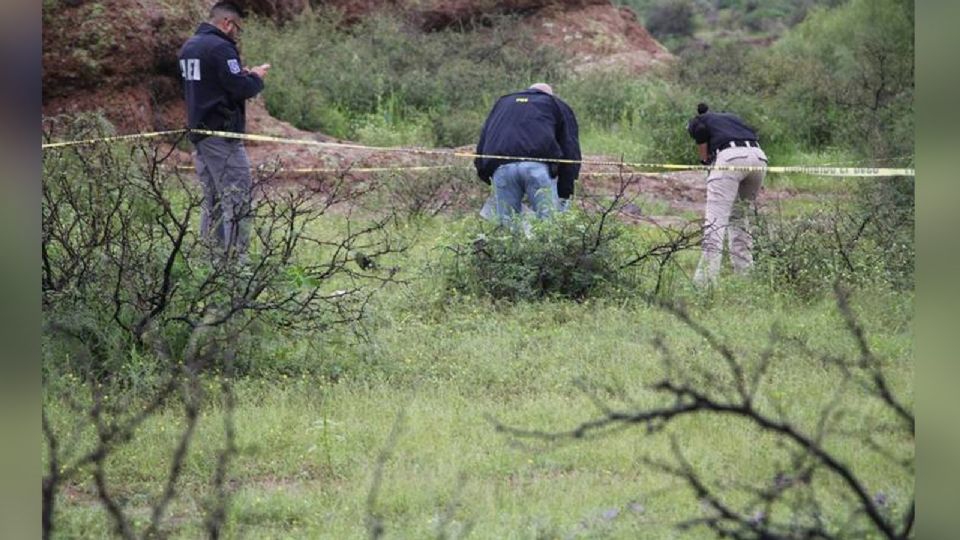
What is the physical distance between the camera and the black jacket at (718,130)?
1047 centimetres

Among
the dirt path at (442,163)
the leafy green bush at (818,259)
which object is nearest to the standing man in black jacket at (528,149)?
the leafy green bush at (818,259)

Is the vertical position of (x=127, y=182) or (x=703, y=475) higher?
(x=127, y=182)

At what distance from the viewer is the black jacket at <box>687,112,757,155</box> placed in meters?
10.5

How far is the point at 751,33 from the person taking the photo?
45.6m

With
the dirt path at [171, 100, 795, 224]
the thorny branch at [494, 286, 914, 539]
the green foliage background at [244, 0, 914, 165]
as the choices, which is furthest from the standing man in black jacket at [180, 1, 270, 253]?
the green foliage background at [244, 0, 914, 165]

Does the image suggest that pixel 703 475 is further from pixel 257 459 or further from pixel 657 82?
pixel 657 82

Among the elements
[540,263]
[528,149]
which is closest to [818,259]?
[540,263]

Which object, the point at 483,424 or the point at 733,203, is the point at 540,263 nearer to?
the point at 733,203

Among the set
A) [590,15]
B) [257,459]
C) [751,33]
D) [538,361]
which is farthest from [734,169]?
[751,33]

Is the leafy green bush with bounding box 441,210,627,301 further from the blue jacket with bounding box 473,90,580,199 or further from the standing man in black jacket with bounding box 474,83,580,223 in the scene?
the blue jacket with bounding box 473,90,580,199

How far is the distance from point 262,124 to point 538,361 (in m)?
9.04

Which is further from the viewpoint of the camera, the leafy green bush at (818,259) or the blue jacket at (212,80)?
the blue jacket at (212,80)

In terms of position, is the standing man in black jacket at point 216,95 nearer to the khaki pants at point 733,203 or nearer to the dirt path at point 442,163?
the khaki pants at point 733,203

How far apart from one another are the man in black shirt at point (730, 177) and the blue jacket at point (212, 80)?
10.7 feet
